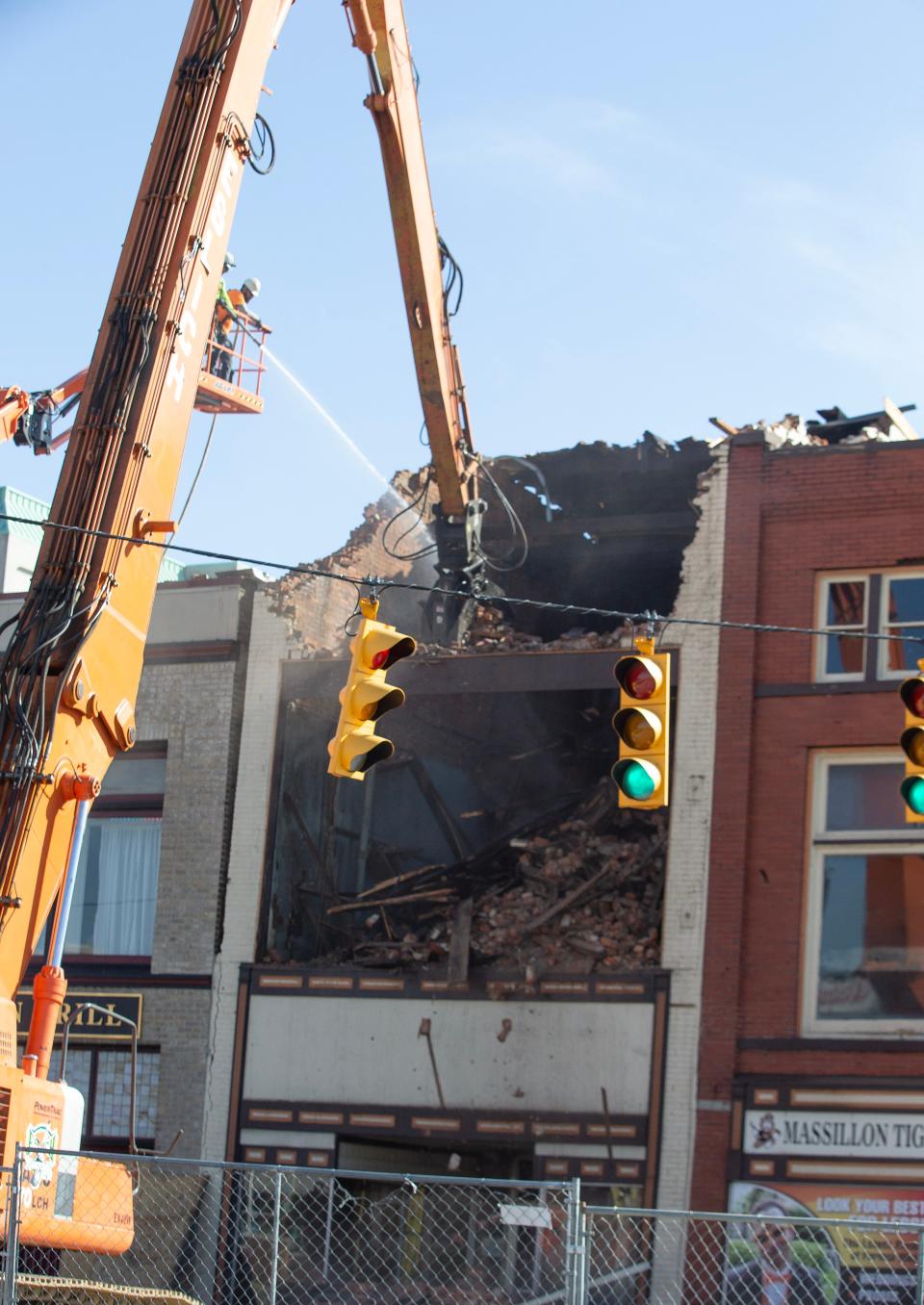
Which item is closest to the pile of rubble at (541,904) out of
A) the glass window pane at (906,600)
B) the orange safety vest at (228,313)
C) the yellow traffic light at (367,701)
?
the glass window pane at (906,600)

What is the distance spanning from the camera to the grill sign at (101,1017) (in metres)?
21.8

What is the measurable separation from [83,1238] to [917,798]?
645cm

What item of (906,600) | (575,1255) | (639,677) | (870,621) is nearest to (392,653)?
(639,677)

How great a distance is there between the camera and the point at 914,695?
13430 mm

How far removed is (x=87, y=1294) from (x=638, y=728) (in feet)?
17.6

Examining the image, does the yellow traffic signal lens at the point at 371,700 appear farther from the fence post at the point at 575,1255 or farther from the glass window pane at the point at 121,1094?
the glass window pane at the point at 121,1094

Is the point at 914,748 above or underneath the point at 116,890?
above

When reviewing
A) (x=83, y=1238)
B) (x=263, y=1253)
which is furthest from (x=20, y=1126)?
(x=263, y=1253)

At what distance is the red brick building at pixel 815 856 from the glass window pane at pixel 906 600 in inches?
0.7

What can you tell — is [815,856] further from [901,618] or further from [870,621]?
[901,618]

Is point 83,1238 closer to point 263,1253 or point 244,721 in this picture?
point 263,1253

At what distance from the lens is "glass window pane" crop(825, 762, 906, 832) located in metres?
19.2

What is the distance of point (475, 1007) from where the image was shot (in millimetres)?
20031

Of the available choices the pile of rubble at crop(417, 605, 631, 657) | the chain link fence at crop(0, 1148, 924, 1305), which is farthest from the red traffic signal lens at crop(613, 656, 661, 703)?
the pile of rubble at crop(417, 605, 631, 657)
